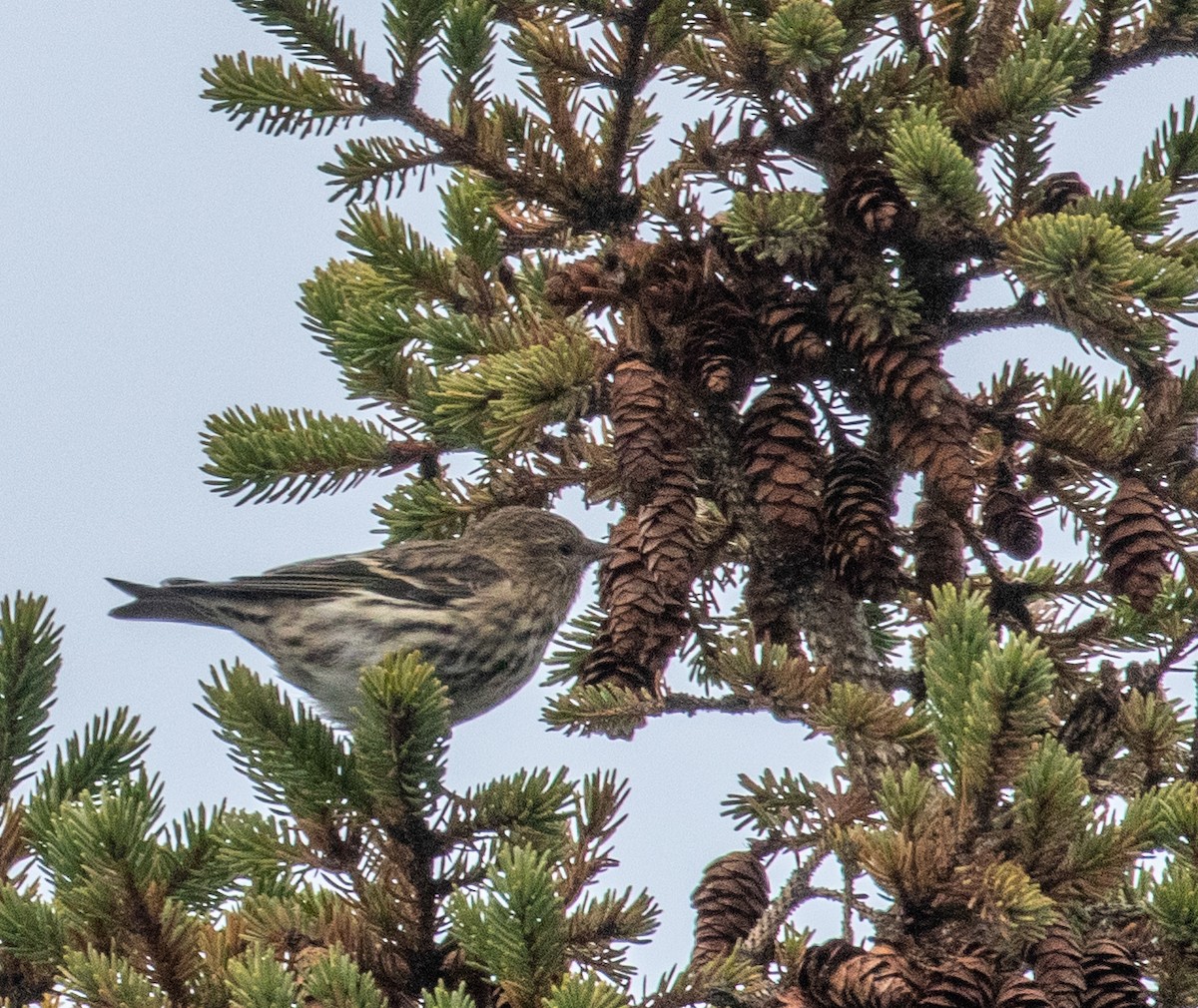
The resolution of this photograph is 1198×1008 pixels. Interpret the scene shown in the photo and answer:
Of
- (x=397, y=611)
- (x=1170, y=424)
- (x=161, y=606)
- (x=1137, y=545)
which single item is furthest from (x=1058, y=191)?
(x=161, y=606)

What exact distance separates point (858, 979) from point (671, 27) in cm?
184

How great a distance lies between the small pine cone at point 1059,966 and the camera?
1901mm

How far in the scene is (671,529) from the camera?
2.65 metres

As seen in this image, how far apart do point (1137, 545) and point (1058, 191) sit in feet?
2.43

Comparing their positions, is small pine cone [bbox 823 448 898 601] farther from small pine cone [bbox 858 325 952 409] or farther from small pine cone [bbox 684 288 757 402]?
small pine cone [bbox 684 288 757 402]

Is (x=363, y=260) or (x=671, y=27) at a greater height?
(x=671, y=27)

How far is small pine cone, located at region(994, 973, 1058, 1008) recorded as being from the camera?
71.6 inches

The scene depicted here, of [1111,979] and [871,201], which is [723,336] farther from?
[1111,979]

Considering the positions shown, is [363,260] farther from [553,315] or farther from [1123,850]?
[1123,850]

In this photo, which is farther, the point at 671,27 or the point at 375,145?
the point at 375,145

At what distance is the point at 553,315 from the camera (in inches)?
121

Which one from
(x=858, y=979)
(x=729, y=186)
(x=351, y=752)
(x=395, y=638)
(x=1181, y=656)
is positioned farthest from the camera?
(x=395, y=638)

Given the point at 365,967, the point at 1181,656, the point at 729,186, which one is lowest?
the point at 365,967

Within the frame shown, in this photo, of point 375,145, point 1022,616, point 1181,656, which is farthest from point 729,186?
point 1181,656
